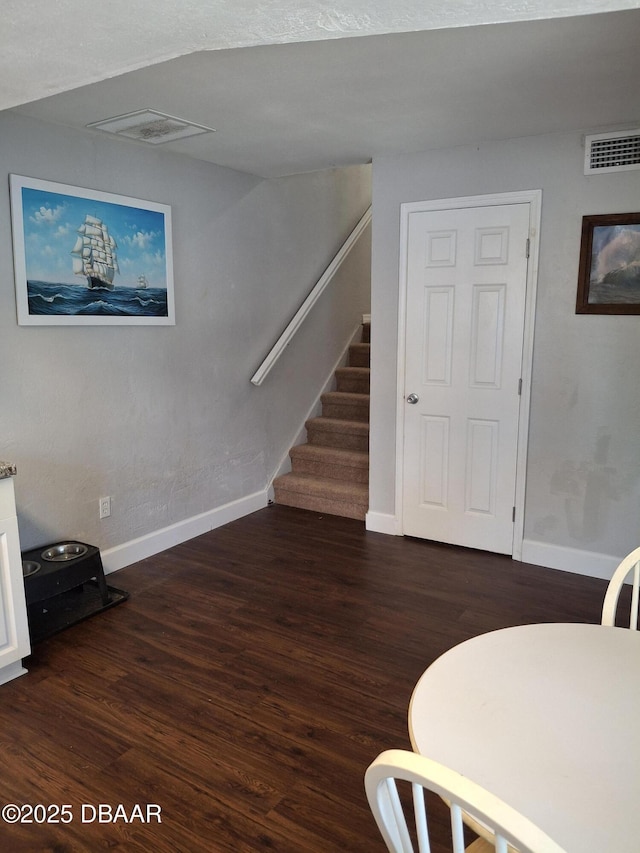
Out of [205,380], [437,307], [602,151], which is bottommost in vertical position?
[205,380]

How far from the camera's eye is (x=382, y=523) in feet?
13.4

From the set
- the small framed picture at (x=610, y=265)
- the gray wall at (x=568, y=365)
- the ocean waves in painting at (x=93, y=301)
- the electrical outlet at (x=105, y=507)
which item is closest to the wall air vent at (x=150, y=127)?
the ocean waves in painting at (x=93, y=301)

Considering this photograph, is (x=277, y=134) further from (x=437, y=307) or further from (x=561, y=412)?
(x=561, y=412)

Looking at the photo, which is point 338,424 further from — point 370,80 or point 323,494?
point 370,80

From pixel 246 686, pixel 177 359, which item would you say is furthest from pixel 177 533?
pixel 246 686

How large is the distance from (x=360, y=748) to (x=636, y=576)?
107 centimetres

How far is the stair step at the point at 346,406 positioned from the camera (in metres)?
4.87

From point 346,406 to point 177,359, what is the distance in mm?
1638

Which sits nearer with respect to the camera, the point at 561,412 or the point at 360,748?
the point at 360,748

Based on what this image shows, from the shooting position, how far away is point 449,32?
201cm

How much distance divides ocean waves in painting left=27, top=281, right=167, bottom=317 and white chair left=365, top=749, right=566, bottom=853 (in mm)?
2718

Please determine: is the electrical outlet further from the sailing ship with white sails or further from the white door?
the white door

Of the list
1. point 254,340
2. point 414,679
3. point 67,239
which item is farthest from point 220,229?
point 414,679

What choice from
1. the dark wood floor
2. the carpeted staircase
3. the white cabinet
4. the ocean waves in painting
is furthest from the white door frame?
the white cabinet
